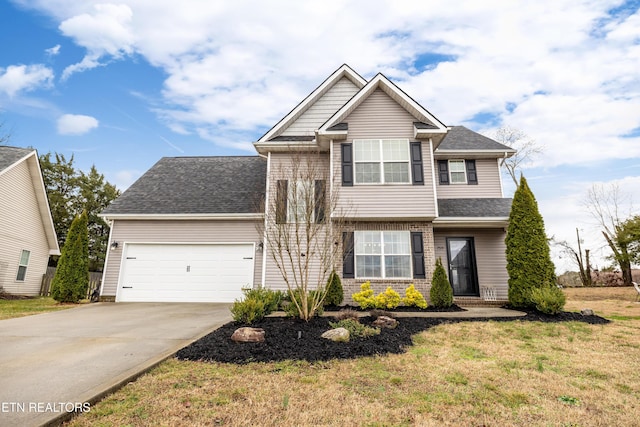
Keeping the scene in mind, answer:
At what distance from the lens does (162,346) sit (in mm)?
5266

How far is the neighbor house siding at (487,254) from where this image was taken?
38.1 feet

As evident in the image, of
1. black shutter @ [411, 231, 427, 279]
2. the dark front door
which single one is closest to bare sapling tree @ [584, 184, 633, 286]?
the dark front door

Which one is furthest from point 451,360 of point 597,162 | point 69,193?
point 69,193

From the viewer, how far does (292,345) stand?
518cm

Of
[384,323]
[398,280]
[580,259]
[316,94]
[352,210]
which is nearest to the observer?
[384,323]

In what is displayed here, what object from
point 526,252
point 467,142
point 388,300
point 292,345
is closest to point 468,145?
point 467,142

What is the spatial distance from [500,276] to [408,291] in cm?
448

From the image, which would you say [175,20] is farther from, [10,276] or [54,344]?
[10,276]

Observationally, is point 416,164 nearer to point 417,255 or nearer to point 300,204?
point 417,255

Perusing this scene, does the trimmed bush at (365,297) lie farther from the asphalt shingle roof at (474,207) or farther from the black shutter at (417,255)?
the asphalt shingle roof at (474,207)

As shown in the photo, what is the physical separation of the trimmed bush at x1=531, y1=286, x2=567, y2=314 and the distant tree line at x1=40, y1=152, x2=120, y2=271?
30551 millimetres

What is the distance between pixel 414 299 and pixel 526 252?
362cm

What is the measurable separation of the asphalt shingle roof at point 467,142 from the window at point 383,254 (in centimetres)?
472

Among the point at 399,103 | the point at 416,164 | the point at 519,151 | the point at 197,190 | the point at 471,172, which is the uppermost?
the point at 519,151
